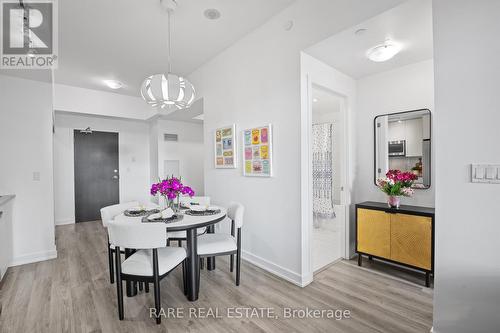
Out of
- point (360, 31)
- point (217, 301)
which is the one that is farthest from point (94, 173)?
point (360, 31)

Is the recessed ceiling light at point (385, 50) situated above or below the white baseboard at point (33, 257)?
above

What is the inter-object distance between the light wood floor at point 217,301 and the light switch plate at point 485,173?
1184mm

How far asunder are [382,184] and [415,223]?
0.51 meters

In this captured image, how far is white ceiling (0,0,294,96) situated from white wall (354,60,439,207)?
5.18ft

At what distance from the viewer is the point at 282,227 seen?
8.57ft

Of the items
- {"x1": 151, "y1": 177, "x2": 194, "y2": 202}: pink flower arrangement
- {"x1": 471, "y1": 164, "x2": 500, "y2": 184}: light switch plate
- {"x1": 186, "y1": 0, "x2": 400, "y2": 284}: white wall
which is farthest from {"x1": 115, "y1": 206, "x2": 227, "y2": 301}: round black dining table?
{"x1": 471, "y1": 164, "x2": 500, "y2": 184}: light switch plate

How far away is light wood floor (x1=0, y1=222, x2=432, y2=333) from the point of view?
5.92ft

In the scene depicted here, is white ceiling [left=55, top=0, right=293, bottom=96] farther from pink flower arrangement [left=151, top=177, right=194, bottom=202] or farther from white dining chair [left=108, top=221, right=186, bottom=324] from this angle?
white dining chair [left=108, top=221, right=186, bottom=324]

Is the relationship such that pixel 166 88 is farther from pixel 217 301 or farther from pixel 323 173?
pixel 323 173

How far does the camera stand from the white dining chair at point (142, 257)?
174 cm

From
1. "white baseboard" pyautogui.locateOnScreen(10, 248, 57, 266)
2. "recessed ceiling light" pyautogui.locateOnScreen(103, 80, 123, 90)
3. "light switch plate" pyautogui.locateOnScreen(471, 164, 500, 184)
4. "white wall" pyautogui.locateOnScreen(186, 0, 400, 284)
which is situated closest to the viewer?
"light switch plate" pyautogui.locateOnScreen(471, 164, 500, 184)

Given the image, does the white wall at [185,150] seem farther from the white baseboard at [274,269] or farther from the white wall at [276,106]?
the white baseboard at [274,269]

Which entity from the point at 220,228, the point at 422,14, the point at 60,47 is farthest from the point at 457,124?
the point at 60,47

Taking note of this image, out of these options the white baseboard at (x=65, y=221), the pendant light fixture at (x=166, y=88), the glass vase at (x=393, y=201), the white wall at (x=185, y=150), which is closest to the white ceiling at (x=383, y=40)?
the pendant light fixture at (x=166, y=88)
